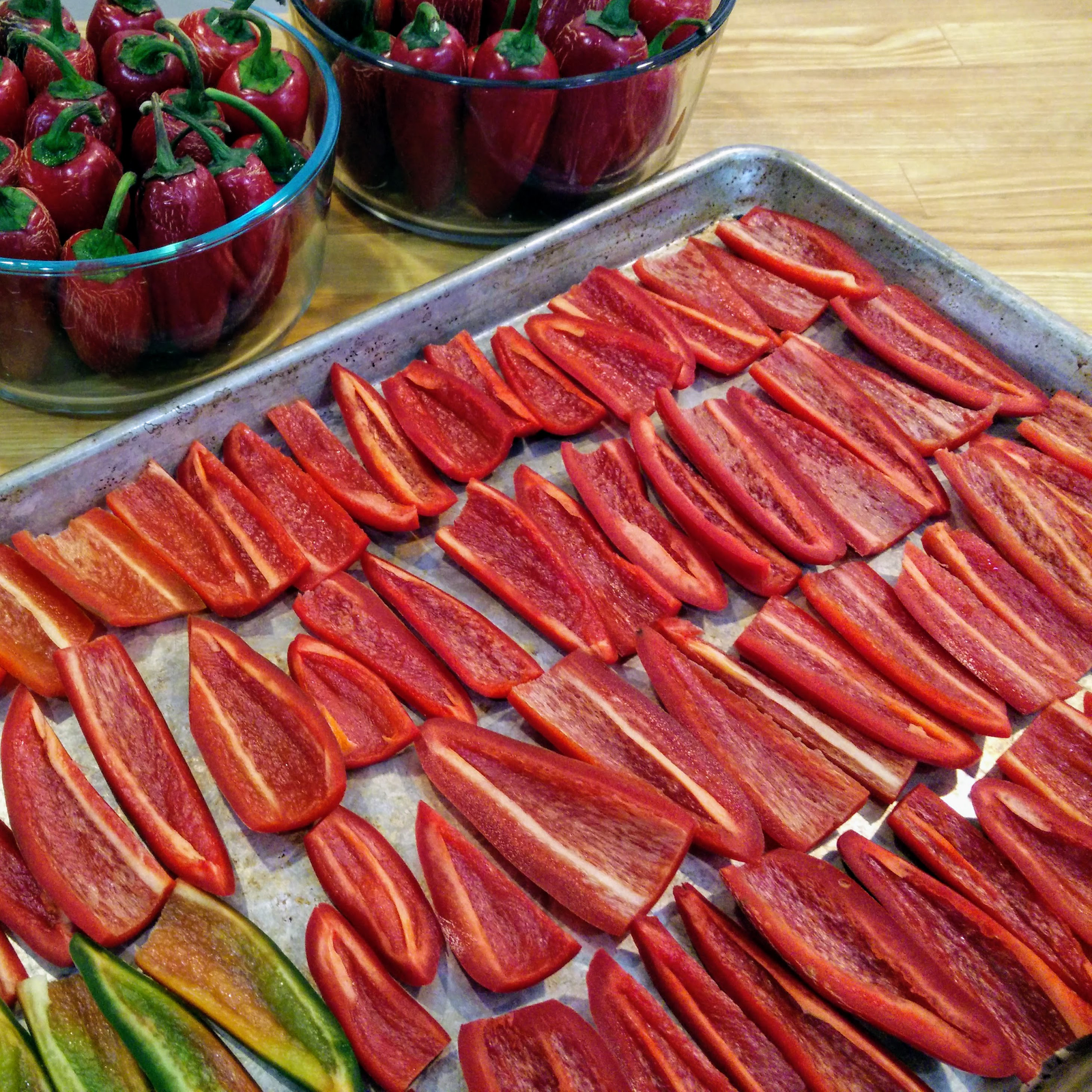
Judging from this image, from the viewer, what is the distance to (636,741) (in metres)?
1.86

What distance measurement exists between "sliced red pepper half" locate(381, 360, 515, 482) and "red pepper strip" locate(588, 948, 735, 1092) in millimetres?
1056

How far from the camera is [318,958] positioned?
1.57 metres

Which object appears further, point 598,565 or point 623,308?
point 623,308

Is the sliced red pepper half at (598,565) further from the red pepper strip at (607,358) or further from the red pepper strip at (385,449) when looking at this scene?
the red pepper strip at (607,358)

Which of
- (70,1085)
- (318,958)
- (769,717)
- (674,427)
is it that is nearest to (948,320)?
(674,427)

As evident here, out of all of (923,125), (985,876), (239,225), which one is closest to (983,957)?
(985,876)

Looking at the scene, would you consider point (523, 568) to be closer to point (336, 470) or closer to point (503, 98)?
point (336, 470)

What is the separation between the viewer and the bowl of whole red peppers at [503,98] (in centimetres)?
235

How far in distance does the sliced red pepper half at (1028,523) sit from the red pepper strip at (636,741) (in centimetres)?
86

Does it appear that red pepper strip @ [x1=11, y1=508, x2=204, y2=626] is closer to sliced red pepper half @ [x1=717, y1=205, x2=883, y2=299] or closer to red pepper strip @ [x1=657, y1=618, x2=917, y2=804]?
red pepper strip @ [x1=657, y1=618, x2=917, y2=804]

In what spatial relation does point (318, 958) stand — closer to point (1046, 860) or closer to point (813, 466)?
point (1046, 860)

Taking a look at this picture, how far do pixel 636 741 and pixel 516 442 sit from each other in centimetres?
80

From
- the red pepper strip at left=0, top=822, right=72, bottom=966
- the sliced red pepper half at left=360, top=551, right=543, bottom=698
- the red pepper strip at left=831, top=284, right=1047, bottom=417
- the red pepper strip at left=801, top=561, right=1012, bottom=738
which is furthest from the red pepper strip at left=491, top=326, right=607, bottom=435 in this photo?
the red pepper strip at left=0, top=822, right=72, bottom=966

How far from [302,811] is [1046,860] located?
49.4 inches
